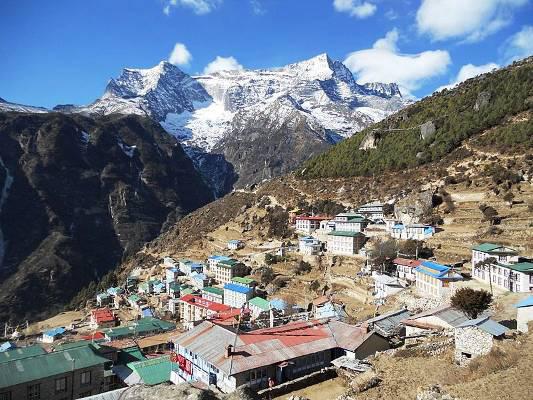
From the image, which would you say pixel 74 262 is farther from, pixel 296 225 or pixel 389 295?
pixel 389 295

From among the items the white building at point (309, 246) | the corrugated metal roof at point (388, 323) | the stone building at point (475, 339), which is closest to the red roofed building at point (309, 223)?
the white building at point (309, 246)

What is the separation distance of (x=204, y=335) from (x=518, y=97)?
7848cm

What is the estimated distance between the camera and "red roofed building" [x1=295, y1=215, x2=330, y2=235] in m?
77.0

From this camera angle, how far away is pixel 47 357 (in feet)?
86.1

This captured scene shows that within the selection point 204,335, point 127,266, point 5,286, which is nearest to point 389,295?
point 204,335

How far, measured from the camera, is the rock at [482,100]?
88.8 m

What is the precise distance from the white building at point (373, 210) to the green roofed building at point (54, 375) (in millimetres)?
49665

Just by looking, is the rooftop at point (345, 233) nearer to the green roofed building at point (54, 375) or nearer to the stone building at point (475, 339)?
the green roofed building at point (54, 375)

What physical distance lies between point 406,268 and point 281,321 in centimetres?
1469

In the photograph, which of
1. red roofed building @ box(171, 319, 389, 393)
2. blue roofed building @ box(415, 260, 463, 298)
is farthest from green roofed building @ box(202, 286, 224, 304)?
red roofed building @ box(171, 319, 389, 393)

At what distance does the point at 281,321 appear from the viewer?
43.9 m

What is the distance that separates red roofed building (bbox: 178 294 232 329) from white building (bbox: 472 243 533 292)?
28.2m

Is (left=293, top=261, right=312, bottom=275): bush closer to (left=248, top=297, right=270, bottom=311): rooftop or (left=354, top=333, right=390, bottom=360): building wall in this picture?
(left=248, top=297, right=270, bottom=311): rooftop

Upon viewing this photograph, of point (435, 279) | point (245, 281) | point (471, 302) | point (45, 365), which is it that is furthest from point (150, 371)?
point (245, 281)
